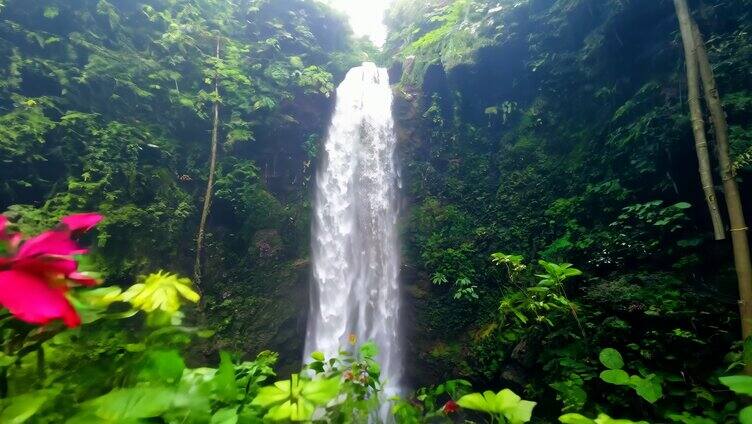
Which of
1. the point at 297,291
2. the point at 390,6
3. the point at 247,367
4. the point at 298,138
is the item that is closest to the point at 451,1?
the point at 390,6

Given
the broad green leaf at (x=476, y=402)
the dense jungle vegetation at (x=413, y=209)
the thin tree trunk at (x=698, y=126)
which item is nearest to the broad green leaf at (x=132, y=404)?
the dense jungle vegetation at (x=413, y=209)

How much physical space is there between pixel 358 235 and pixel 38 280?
28.6ft

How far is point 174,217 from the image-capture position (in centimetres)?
723

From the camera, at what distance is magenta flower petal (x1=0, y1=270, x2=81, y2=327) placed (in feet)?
1.45

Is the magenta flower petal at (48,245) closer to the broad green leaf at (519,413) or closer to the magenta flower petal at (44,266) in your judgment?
the magenta flower petal at (44,266)

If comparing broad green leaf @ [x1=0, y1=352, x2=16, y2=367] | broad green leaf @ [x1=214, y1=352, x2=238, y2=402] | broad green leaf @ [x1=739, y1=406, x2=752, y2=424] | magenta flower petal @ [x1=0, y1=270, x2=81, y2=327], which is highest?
magenta flower petal @ [x1=0, y1=270, x2=81, y2=327]

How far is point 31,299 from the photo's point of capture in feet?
1.52

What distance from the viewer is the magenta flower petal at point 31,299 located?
17.4 inches

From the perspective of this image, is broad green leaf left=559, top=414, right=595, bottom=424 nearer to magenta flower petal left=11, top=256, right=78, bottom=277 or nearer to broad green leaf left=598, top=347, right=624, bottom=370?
magenta flower petal left=11, top=256, right=78, bottom=277

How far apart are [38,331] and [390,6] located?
18480 millimetres

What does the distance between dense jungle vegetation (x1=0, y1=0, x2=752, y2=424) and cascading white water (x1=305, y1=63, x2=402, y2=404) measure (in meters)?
0.40

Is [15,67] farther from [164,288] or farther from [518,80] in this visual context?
[518,80]

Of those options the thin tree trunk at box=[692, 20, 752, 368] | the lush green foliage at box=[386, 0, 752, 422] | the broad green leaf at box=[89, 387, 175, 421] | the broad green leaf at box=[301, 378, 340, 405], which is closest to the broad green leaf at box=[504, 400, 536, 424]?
the lush green foliage at box=[386, 0, 752, 422]

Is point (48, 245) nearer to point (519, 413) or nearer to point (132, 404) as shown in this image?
point (132, 404)
